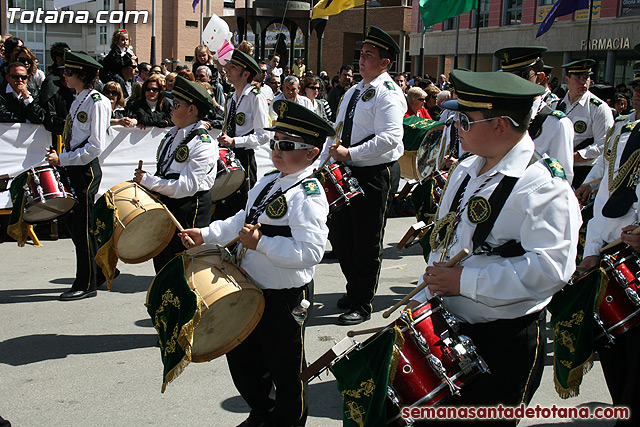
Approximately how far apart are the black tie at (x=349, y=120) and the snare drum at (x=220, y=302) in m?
2.60

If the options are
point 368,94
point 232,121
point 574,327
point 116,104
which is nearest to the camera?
point 574,327

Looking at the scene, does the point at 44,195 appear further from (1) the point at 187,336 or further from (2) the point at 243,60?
(1) the point at 187,336

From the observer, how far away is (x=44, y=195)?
609cm

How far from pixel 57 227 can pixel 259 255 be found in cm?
607

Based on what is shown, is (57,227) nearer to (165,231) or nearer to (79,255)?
(79,255)

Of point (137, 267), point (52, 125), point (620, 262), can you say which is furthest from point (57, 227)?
point (620, 262)

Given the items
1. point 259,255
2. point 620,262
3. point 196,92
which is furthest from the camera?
point 196,92

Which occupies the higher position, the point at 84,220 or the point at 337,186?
the point at 337,186

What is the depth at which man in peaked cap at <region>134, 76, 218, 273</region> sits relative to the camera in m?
5.10

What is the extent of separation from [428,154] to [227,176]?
2.15 metres

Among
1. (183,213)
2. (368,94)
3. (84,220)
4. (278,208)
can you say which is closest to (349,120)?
(368,94)

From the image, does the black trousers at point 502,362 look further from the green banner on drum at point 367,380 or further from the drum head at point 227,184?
the drum head at point 227,184

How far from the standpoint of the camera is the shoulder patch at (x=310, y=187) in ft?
11.8

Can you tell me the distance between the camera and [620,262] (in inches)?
133
